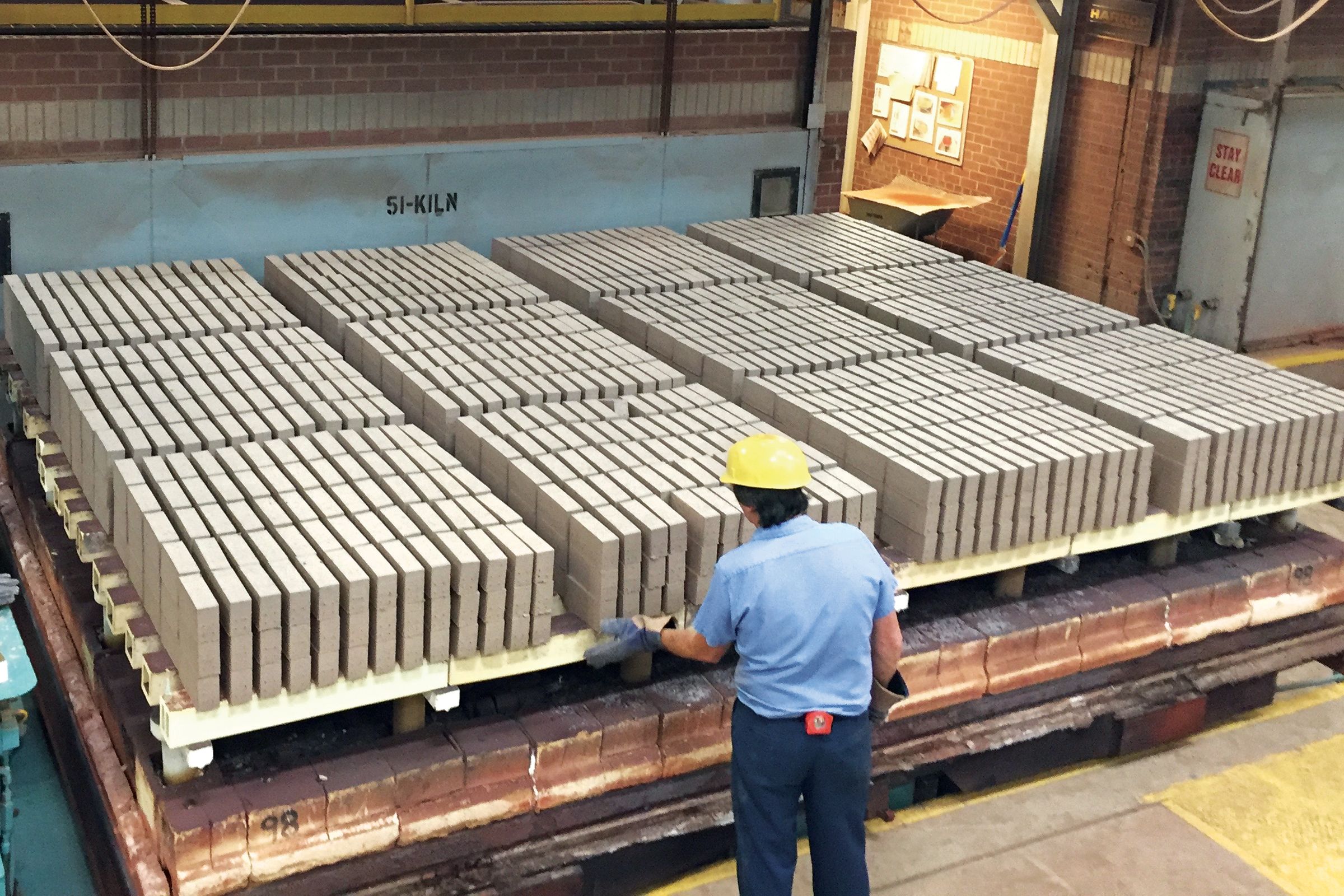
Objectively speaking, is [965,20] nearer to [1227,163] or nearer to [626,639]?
[1227,163]

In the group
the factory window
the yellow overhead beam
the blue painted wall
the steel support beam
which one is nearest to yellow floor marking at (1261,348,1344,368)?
the steel support beam

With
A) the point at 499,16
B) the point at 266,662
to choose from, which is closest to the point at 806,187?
the point at 499,16

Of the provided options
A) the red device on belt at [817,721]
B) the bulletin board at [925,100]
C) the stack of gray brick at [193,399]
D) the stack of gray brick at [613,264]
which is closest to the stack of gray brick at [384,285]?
the stack of gray brick at [613,264]

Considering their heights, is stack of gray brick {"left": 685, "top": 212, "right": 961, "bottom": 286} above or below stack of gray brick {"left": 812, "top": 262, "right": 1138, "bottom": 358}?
above

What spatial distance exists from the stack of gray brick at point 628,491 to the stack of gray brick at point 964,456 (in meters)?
0.20

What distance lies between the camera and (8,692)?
4301 mm

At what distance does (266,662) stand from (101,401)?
78.5 inches

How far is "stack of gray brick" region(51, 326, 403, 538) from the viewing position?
5492mm

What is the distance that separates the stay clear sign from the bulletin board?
257 cm

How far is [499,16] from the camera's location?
8.94m

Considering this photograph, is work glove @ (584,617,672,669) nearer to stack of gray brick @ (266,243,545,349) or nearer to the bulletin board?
stack of gray brick @ (266,243,545,349)

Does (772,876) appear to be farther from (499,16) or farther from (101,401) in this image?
(499,16)

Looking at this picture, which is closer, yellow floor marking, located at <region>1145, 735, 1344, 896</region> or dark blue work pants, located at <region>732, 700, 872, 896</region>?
dark blue work pants, located at <region>732, 700, 872, 896</region>

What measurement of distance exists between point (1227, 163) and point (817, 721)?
8400 mm
